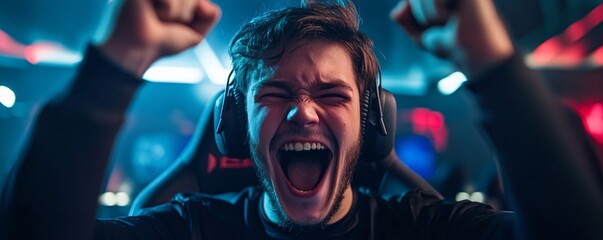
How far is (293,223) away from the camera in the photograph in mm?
980

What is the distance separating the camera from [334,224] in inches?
39.5

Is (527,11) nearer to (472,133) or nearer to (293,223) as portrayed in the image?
(293,223)

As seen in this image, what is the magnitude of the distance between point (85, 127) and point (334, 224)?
2.03 ft

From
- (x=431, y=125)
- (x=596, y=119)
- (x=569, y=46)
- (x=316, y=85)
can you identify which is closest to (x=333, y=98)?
(x=316, y=85)

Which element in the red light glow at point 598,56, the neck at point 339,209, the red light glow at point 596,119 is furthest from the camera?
the red light glow at point 596,119

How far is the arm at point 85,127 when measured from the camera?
58 cm

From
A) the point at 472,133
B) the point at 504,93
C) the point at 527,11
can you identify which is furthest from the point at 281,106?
the point at 472,133

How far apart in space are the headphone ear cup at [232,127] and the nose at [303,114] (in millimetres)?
155

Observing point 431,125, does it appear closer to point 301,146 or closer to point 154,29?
point 301,146

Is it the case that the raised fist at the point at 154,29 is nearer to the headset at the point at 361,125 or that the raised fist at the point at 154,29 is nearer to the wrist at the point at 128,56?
the wrist at the point at 128,56

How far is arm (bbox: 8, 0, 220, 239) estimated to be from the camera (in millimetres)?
578

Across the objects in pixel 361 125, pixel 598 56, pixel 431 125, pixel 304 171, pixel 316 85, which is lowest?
pixel 304 171

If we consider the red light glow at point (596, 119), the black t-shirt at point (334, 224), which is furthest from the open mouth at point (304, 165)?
the red light glow at point (596, 119)

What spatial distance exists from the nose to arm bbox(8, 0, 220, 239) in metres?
0.40
